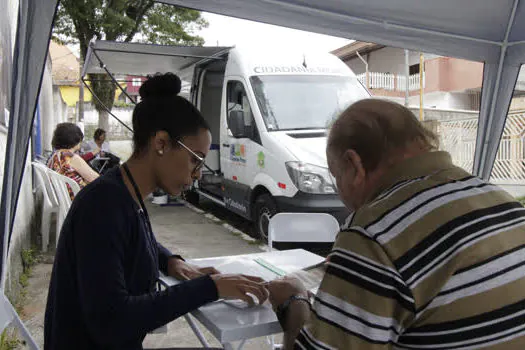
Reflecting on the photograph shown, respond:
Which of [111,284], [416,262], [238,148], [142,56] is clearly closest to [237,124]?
[238,148]

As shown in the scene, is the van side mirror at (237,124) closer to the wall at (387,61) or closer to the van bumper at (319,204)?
the van bumper at (319,204)

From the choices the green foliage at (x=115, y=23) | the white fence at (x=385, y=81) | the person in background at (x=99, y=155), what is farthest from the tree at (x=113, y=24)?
the white fence at (x=385, y=81)

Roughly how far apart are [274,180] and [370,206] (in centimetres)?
462

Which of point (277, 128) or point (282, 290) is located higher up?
point (277, 128)

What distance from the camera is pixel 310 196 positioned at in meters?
5.25

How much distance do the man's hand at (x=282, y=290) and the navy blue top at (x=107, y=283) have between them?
0.19 metres

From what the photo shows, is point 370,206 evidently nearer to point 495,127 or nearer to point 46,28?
point 46,28

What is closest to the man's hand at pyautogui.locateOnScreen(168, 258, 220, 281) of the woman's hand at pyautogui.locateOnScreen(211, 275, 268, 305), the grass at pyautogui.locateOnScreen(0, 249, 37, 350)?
the woman's hand at pyautogui.locateOnScreen(211, 275, 268, 305)

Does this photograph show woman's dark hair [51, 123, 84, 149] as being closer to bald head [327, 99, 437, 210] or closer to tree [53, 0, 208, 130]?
bald head [327, 99, 437, 210]

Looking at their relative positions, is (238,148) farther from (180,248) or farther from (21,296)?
(21,296)

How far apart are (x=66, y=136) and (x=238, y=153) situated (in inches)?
84.8

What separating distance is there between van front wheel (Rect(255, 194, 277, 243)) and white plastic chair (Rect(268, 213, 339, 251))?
2.23 metres

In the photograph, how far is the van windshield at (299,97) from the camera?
19.7 ft

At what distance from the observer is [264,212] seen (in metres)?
5.98
